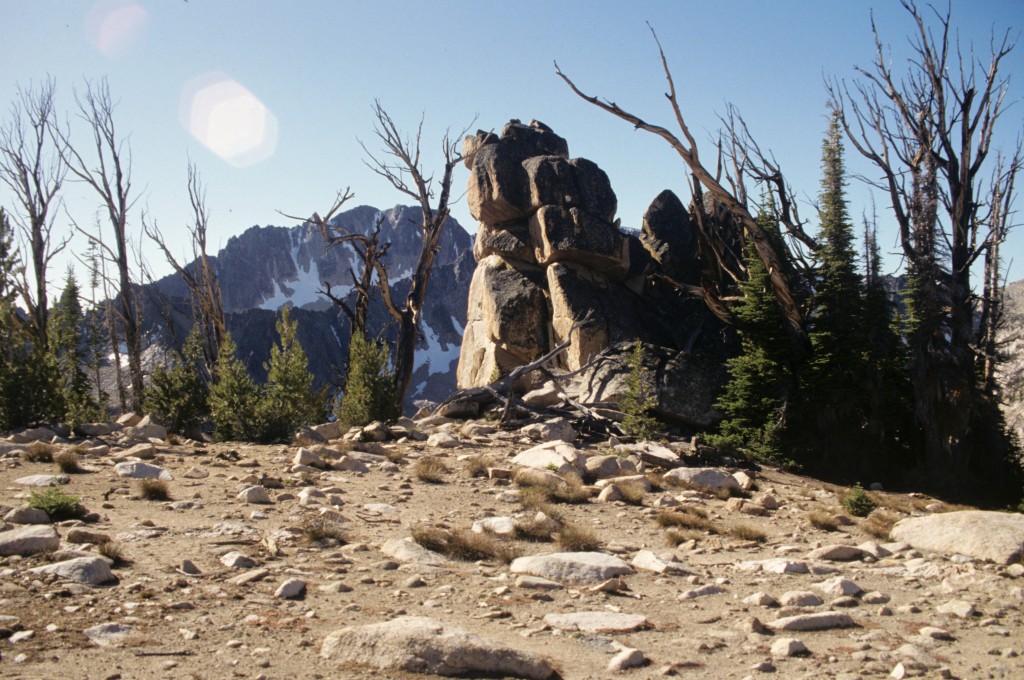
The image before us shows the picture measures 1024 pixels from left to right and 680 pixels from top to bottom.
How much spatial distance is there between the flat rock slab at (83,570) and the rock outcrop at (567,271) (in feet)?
50.4

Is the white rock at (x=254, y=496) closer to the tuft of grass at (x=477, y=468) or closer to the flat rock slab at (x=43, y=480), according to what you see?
the flat rock slab at (x=43, y=480)

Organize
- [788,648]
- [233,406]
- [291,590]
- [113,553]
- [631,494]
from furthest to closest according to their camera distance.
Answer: [233,406] → [631,494] → [113,553] → [291,590] → [788,648]

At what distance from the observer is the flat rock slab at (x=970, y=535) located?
774 cm

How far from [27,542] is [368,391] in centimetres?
1069

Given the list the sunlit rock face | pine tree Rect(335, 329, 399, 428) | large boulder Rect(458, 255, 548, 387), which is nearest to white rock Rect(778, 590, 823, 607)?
pine tree Rect(335, 329, 399, 428)

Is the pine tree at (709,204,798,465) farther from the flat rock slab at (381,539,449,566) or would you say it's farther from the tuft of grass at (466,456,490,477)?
the flat rock slab at (381,539,449,566)

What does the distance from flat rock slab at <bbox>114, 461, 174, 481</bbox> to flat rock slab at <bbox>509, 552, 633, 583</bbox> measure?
568cm

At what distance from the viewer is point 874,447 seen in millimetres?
16359

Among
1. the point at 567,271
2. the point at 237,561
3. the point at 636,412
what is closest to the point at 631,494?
the point at 237,561

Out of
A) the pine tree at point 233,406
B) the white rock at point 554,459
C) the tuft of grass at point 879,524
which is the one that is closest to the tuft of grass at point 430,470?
the white rock at point 554,459

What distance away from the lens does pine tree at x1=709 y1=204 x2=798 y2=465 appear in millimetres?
16328

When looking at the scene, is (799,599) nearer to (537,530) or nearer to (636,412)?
(537,530)

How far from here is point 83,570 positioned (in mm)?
5789

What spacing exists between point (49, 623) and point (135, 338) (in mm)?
20997
